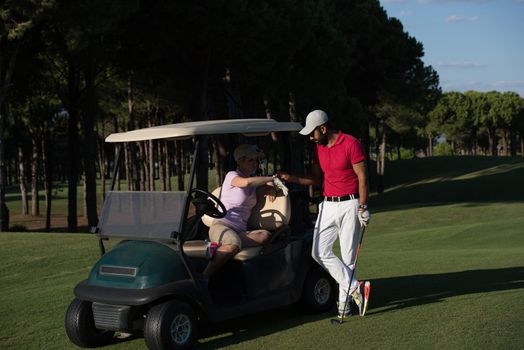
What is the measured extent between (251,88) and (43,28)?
38.2ft

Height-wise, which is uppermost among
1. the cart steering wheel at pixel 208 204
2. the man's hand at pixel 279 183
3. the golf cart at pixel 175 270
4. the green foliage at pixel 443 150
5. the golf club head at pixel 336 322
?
the green foliage at pixel 443 150

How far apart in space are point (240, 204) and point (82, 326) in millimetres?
1938

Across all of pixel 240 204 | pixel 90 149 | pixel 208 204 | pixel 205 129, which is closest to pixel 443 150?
pixel 90 149

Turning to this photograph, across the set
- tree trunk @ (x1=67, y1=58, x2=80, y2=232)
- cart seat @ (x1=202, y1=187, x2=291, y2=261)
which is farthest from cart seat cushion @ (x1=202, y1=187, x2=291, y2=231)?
tree trunk @ (x1=67, y1=58, x2=80, y2=232)

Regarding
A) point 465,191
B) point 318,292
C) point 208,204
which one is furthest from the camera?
point 465,191

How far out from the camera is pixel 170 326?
6328mm

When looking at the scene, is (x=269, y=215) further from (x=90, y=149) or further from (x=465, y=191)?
(x=465, y=191)

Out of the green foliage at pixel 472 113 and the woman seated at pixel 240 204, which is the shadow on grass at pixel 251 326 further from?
the green foliage at pixel 472 113

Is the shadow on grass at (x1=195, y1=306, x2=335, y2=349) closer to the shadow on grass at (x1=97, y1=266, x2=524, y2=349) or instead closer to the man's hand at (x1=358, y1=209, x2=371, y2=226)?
the shadow on grass at (x1=97, y1=266, x2=524, y2=349)

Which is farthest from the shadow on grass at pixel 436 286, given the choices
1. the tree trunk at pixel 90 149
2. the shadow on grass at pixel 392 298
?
the tree trunk at pixel 90 149

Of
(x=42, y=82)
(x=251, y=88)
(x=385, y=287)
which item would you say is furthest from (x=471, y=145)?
(x=385, y=287)

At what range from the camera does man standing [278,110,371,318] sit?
753 centimetres

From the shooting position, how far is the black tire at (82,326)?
674 centimetres

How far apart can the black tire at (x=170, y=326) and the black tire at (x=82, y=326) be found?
0.72 meters
